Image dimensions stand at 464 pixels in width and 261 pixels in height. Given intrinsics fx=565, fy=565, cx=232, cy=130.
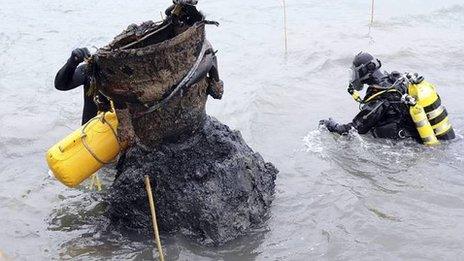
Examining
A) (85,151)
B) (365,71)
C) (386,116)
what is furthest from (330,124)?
(85,151)

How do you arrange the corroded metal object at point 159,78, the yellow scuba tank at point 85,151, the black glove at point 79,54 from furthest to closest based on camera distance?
the black glove at point 79,54, the yellow scuba tank at point 85,151, the corroded metal object at point 159,78

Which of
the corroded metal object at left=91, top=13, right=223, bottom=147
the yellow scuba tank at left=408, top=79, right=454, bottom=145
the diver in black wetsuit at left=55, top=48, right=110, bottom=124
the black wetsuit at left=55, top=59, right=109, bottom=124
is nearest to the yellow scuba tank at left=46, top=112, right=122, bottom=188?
the corroded metal object at left=91, top=13, right=223, bottom=147

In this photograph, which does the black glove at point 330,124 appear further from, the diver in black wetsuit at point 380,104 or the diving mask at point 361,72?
the diving mask at point 361,72

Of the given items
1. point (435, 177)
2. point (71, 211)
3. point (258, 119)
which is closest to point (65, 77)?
point (71, 211)

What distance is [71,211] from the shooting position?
5566mm

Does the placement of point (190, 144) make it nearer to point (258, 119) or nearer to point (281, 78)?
point (258, 119)

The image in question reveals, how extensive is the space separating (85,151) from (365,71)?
3.69 metres

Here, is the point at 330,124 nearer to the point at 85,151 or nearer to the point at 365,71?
the point at 365,71

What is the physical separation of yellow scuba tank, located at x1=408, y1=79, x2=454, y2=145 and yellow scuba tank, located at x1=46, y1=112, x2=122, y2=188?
3561mm

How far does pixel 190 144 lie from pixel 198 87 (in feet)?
1.72

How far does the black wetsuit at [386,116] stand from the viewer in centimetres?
676

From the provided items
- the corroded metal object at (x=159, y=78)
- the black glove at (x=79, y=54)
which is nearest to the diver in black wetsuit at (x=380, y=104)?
the corroded metal object at (x=159, y=78)

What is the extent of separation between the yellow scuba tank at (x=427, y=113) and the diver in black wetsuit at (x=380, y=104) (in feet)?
0.47

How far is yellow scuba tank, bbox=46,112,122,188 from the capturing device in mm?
4633
